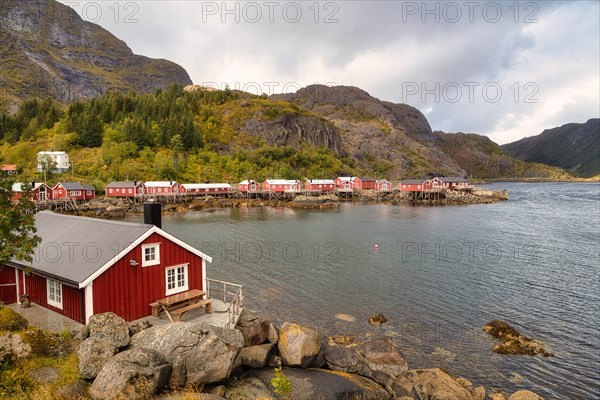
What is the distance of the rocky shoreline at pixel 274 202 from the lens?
76.8 meters

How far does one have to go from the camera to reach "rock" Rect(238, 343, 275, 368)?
13.7m

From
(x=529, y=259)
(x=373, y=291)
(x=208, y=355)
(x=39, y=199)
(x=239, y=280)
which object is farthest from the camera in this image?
(x=39, y=199)

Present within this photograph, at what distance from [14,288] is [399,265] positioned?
101 ft

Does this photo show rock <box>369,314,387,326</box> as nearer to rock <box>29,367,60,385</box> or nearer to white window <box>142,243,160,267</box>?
white window <box>142,243,160,267</box>

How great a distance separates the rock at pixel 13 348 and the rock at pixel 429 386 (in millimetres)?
12404

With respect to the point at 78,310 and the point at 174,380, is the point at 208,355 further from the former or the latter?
→ the point at 78,310

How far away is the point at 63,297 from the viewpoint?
16141 millimetres

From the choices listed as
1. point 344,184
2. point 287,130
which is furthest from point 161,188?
point 287,130

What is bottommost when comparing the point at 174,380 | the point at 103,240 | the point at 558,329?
the point at 558,329

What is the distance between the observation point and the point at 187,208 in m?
86.1

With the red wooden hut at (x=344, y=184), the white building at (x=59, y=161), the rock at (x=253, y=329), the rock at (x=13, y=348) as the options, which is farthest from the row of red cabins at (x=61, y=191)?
the rock at (x=13, y=348)

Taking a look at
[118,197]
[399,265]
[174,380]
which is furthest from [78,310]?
[118,197]

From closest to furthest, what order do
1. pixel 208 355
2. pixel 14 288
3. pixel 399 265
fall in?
1. pixel 208 355
2. pixel 14 288
3. pixel 399 265

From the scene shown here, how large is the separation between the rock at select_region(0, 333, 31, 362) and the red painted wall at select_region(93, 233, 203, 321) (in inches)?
170
